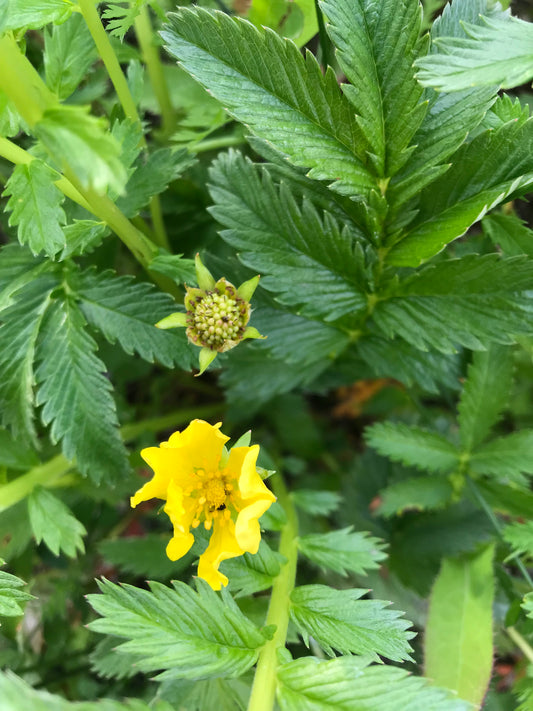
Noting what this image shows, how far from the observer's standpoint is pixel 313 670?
2.28 ft

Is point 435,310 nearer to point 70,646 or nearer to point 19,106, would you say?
point 19,106

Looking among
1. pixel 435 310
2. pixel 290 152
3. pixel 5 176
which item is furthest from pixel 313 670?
pixel 5 176

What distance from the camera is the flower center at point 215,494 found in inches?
32.7

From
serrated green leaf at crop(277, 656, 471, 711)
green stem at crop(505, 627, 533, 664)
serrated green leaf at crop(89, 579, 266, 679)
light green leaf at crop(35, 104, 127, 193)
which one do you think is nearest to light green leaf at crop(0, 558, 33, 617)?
serrated green leaf at crop(89, 579, 266, 679)

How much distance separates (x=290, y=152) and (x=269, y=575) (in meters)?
0.56

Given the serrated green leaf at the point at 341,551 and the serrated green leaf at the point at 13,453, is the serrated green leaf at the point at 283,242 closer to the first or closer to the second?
the serrated green leaf at the point at 341,551

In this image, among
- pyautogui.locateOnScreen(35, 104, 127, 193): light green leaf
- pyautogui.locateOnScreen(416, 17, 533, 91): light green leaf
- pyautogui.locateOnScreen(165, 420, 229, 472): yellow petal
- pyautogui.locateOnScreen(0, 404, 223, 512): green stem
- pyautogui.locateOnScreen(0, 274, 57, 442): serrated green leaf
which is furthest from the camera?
pyautogui.locateOnScreen(0, 404, 223, 512): green stem

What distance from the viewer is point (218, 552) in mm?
759

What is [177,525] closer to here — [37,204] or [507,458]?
[37,204]

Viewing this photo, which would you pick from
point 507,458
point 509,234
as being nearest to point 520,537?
point 507,458

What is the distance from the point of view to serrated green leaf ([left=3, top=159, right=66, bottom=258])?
0.72m

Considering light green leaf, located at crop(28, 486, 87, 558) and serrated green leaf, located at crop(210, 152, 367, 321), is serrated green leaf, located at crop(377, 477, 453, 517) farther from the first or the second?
Answer: light green leaf, located at crop(28, 486, 87, 558)

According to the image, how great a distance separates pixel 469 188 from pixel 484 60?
19 cm

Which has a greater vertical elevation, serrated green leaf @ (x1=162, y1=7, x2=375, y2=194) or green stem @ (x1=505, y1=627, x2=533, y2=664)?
serrated green leaf @ (x1=162, y1=7, x2=375, y2=194)
